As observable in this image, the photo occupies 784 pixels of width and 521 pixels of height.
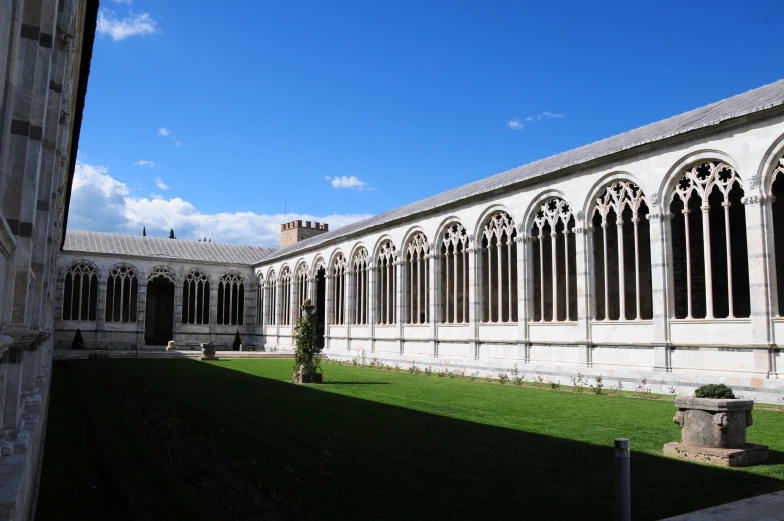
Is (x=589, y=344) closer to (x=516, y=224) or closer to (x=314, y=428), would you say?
(x=516, y=224)

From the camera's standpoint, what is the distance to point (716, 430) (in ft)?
23.2

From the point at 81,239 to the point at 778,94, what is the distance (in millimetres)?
36771

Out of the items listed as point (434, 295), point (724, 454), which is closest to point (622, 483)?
point (724, 454)

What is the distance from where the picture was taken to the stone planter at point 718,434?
685 centimetres

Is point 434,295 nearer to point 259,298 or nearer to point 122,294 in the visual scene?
point 259,298

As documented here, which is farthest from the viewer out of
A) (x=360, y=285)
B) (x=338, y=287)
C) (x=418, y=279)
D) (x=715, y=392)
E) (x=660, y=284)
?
(x=338, y=287)

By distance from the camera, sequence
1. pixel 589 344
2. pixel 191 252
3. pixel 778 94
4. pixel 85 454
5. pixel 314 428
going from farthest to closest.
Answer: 1. pixel 191 252
2. pixel 589 344
3. pixel 778 94
4. pixel 314 428
5. pixel 85 454

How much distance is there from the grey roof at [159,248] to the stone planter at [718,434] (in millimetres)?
35647

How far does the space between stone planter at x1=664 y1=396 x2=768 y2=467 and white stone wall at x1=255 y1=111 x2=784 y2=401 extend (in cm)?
595

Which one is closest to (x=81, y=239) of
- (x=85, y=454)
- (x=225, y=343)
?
(x=225, y=343)

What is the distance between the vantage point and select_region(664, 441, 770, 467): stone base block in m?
6.78

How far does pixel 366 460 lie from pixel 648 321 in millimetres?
10232

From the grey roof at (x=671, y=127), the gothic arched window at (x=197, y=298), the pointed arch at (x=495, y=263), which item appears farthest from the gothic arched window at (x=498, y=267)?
the gothic arched window at (x=197, y=298)

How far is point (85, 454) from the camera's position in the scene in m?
7.09
